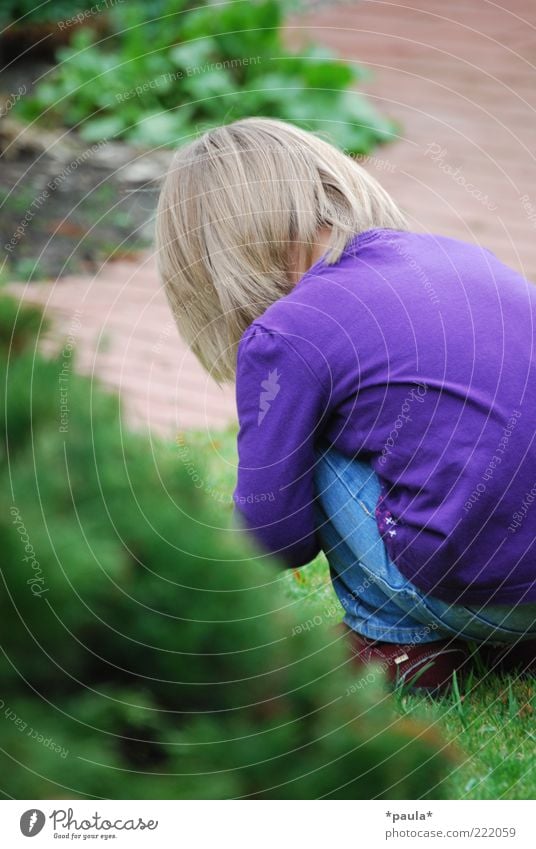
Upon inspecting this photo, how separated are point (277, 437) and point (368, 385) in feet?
0.67

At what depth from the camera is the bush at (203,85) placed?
19.2 feet

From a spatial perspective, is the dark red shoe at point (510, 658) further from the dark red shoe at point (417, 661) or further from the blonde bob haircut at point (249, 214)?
the blonde bob haircut at point (249, 214)

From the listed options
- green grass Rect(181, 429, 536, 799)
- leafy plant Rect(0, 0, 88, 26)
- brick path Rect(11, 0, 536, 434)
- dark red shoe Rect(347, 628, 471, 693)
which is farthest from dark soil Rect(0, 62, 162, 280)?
dark red shoe Rect(347, 628, 471, 693)

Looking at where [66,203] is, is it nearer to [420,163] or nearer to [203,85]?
[203,85]

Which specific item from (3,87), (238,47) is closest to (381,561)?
(238,47)

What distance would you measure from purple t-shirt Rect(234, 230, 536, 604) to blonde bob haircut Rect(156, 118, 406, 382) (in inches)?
6.2

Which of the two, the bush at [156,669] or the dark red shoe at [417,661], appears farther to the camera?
the dark red shoe at [417,661]

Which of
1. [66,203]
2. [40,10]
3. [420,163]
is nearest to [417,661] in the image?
[66,203]

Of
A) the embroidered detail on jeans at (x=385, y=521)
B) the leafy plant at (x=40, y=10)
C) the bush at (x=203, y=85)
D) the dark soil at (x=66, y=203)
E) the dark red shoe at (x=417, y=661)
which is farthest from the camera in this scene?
the leafy plant at (x=40, y=10)

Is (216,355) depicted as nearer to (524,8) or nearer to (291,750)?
(291,750)

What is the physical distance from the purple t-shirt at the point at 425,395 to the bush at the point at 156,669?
3.04ft

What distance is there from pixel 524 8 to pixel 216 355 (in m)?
7.08

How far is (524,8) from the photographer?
833 cm

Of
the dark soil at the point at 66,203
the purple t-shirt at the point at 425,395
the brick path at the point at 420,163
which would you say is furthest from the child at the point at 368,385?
the dark soil at the point at 66,203
